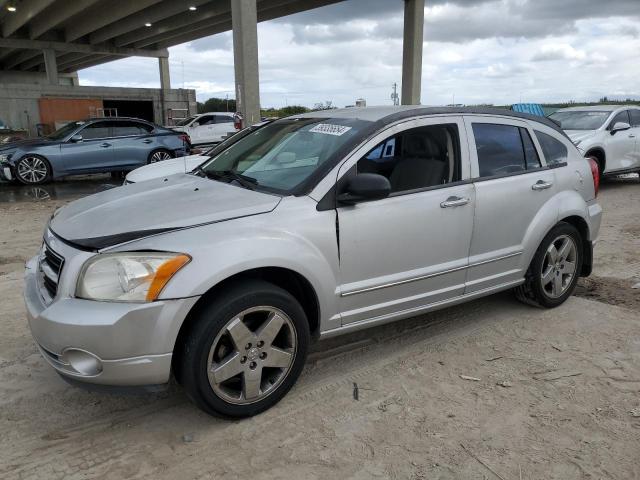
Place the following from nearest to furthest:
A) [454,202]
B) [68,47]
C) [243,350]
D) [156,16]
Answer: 1. [243,350]
2. [454,202]
3. [156,16]
4. [68,47]

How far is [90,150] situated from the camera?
12.0 metres

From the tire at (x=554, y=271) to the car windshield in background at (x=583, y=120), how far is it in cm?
745

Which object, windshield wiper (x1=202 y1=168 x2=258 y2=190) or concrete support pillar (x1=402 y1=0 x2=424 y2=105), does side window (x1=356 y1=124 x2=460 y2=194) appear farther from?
concrete support pillar (x1=402 y1=0 x2=424 y2=105)

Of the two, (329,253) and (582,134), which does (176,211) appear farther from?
(582,134)

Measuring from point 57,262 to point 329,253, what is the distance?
4.80ft

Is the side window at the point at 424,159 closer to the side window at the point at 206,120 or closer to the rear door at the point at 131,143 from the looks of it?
the rear door at the point at 131,143

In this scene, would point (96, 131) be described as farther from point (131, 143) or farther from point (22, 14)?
point (22, 14)

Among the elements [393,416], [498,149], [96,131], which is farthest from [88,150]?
[393,416]

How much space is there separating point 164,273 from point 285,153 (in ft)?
4.61

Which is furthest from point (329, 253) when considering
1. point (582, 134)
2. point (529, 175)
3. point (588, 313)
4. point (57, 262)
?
point (582, 134)

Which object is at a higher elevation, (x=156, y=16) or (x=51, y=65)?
(x=156, y=16)

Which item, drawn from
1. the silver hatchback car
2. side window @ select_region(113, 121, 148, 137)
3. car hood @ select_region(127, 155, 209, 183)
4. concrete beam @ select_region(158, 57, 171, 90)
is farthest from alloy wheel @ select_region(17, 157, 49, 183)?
concrete beam @ select_region(158, 57, 171, 90)

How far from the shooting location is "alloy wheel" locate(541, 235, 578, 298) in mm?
4195

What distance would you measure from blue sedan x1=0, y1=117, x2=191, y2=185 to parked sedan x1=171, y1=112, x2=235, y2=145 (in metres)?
5.43
